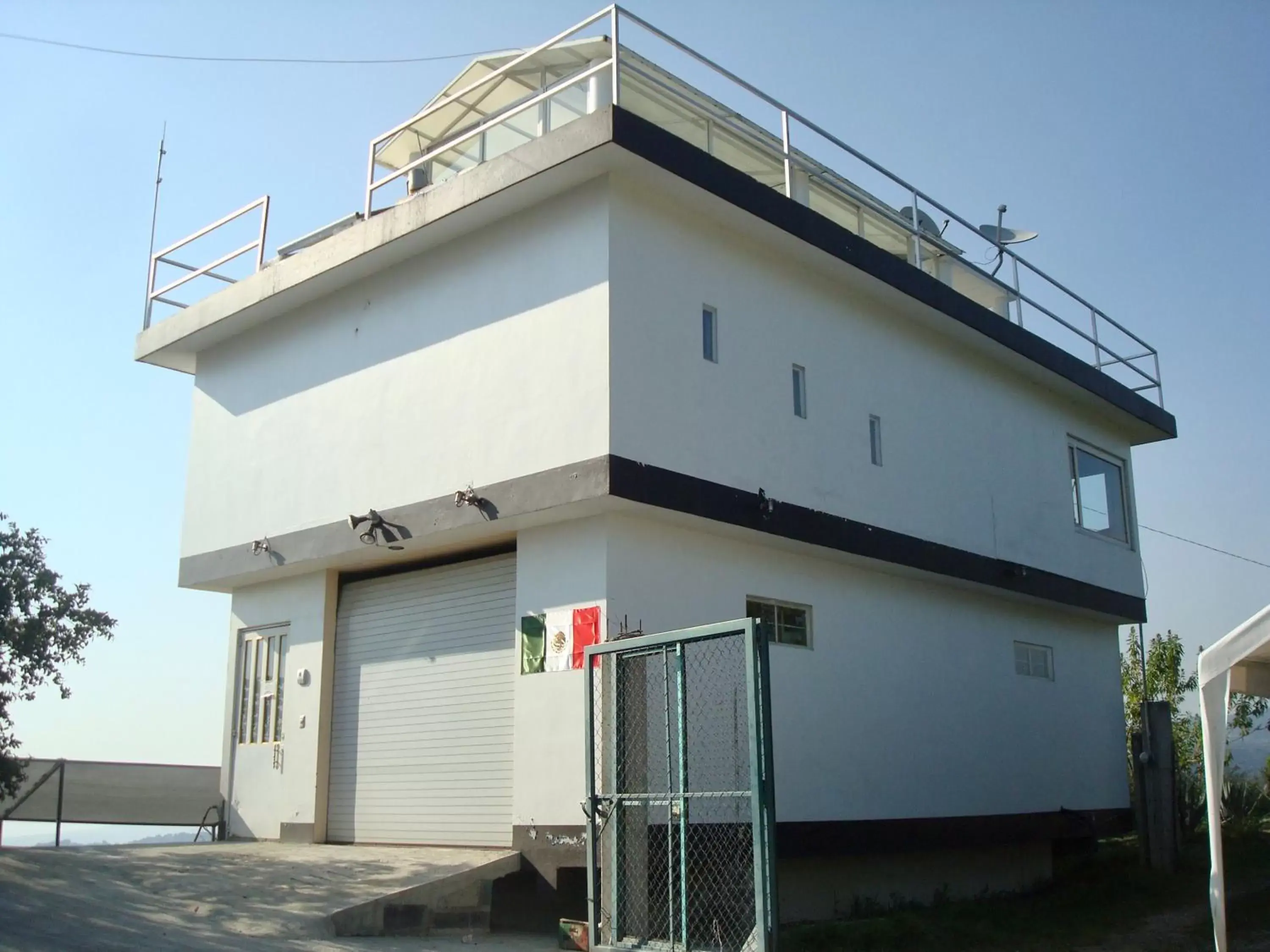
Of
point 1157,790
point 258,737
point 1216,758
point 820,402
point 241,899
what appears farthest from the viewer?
point 1157,790

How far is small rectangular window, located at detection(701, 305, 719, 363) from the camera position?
13.2 metres

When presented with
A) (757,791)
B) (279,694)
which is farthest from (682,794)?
(279,694)

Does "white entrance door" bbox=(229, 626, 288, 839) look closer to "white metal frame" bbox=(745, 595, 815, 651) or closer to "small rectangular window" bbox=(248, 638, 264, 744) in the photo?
"small rectangular window" bbox=(248, 638, 264, 744)

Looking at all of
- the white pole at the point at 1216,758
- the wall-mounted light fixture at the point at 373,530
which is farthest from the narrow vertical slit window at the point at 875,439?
the white pole at the point at 1216,758

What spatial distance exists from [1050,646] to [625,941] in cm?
1157

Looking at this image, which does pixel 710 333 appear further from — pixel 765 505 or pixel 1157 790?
pixel 1157 790

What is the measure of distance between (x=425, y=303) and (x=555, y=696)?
15.8 feet

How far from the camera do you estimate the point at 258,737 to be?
53.0 ft

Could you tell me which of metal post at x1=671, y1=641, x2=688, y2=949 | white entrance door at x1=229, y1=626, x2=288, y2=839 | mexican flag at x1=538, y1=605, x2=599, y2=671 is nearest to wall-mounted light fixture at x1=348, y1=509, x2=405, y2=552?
mexican flag at x1=538, y1=605, x2=599, y2=671

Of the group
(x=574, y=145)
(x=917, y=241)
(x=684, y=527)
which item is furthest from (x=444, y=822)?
(x=917, y=241)

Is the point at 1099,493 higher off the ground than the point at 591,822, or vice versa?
the point at 1099,493

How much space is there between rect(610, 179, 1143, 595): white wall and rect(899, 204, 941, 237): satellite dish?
5.59 feet

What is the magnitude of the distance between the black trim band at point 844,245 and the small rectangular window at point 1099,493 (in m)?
0.93

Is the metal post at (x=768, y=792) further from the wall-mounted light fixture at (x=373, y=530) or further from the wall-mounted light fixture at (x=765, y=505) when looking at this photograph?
the wall-mounted light fixture at (x=373, y=530)
